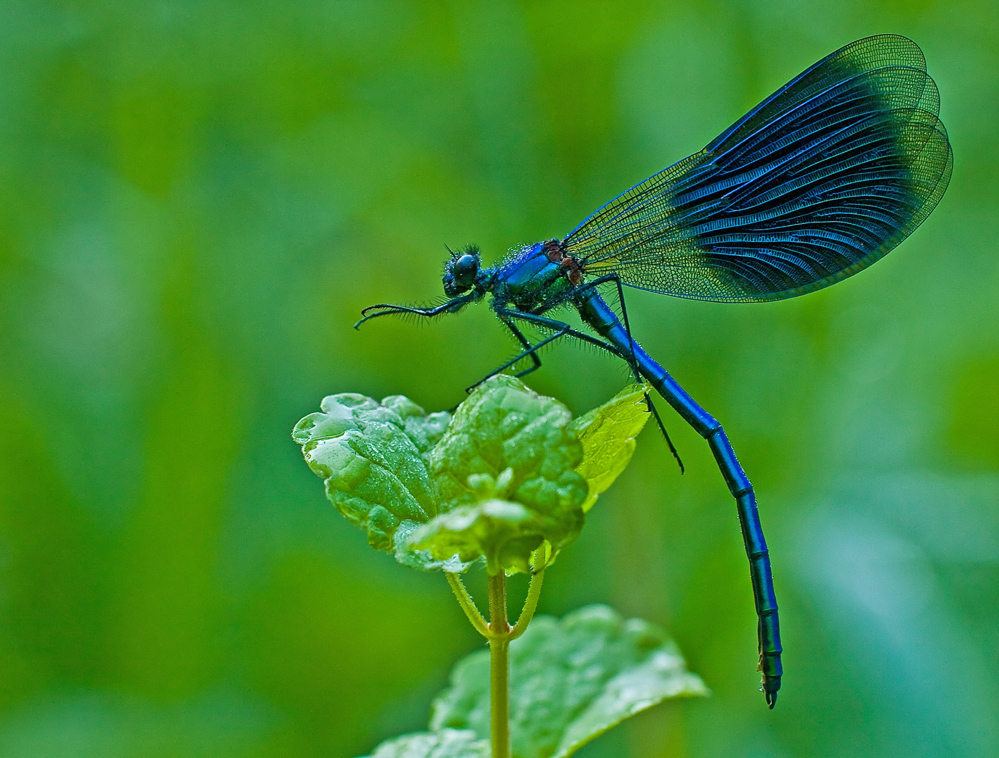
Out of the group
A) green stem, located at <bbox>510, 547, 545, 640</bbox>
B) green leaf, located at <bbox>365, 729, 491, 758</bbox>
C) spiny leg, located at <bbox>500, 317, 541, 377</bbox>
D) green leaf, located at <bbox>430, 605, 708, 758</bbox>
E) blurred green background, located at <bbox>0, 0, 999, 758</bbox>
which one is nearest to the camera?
green stem, located at <bbox>510, 547, 545, 640</bbox>

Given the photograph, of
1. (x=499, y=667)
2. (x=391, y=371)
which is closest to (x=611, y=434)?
(x=499, y=667)

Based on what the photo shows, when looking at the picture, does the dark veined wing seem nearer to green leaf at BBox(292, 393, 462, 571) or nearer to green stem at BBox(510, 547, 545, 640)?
green leaf at BBox(292, 393, 462, 571)

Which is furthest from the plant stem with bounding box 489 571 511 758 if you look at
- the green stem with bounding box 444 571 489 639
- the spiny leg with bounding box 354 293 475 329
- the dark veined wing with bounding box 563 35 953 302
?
the dark veined wing with bounding box 563 35 953 302

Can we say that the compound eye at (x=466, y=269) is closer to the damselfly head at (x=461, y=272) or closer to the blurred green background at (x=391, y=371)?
the damselfly head at (x=461, y=272)

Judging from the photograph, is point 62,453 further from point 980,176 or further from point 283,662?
point 980,176

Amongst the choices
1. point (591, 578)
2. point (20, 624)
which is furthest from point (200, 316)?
point (591, 578)
